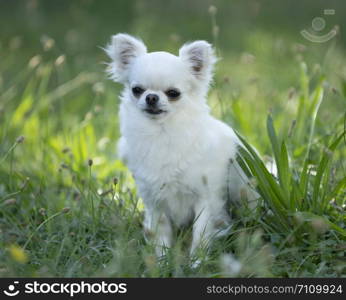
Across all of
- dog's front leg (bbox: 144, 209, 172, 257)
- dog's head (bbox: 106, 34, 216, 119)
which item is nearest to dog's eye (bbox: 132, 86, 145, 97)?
dog's head (bbox: 106, 34, 216, 119)

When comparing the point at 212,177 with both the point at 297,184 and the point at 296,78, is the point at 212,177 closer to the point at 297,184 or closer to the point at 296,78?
the point at 297,184

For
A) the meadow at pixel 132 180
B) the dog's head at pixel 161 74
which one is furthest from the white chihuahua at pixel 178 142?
the meadow at pixel 132 180

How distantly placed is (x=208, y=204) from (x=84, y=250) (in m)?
0.71

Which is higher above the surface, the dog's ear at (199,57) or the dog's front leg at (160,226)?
the dog's ear at (199,57)

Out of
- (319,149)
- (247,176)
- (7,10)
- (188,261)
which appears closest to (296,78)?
(319,149)

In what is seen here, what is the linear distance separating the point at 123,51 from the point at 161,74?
0.43 metres

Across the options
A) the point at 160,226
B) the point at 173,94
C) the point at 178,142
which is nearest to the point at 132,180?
the point at 160,226

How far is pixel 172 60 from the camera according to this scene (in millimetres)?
3158

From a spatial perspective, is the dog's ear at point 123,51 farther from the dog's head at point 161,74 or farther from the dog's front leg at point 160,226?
the dog's front leg at point 160,226

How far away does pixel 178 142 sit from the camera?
324 cm

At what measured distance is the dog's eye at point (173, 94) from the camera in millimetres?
3143

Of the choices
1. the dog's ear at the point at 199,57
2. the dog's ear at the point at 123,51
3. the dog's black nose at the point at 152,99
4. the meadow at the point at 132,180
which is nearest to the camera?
the meadow at the point at 132,180

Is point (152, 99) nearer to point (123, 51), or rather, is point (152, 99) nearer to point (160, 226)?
point (123, 51)

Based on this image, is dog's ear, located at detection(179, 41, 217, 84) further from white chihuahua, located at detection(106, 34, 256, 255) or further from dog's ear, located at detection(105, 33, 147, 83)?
dog's ear, located at detection(105, 33, 147, 83)
